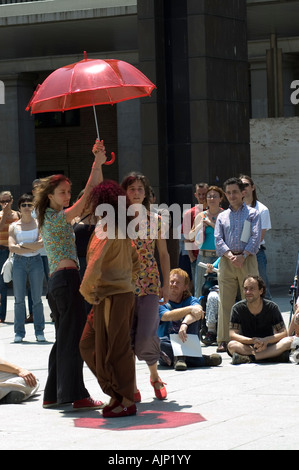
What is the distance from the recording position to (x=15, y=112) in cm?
2959

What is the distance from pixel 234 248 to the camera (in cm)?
1188

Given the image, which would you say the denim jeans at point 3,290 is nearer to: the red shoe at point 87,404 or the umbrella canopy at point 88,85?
the umbrella canopy at point 88,85

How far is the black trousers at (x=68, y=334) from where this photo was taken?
8.35 metres

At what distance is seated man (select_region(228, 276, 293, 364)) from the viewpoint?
1054 centimetres

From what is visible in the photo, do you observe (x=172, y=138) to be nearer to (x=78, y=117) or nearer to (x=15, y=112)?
(x=15, y=112)

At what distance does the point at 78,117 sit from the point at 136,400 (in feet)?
98.4

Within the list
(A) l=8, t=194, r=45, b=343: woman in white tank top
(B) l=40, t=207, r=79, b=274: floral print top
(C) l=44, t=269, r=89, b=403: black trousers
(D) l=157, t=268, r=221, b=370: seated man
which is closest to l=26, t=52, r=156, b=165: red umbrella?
(B) l=40, t=207, r=79, b=274: floral print top

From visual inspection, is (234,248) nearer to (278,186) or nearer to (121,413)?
(121,413)

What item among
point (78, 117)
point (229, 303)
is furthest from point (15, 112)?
point (229, 303)

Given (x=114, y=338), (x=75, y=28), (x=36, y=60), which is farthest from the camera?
(x=36, y=60)

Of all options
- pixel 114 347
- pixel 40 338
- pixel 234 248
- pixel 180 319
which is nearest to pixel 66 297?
pixel 114 347

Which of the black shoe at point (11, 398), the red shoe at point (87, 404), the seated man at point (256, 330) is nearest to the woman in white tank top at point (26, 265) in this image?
the seated man at point (256, 330)

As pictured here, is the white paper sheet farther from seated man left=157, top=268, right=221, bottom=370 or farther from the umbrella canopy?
the umbrella canopy

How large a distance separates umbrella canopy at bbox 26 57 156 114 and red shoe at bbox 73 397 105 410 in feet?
8.59
